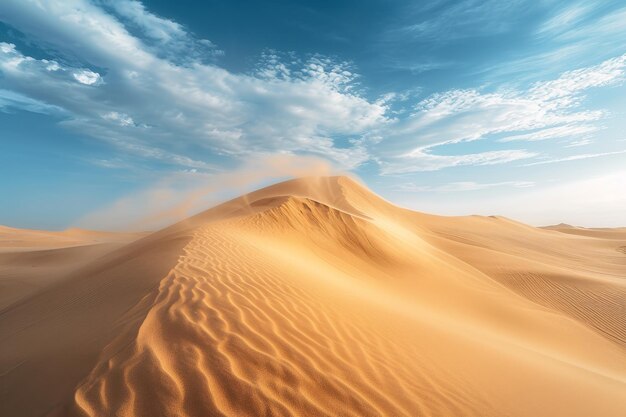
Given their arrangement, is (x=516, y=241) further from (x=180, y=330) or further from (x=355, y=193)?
(x=180, y=330)

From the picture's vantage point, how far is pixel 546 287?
43.3 feet

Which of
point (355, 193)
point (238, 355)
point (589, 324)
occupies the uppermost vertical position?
point (355, 193)

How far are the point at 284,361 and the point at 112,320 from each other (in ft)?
8.68

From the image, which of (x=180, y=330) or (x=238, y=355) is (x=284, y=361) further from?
(x=180, y=330)

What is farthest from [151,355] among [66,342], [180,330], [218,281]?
[218,281]

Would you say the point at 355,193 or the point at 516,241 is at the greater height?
the point at 355,193

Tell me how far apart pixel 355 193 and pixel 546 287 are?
57.5 ft

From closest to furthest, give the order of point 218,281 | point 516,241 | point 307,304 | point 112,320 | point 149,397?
point 149,397, point 112,320, point 307,304, point 218,281, point 516,241

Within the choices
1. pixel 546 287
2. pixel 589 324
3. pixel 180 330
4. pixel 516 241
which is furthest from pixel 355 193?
pixel 180 330

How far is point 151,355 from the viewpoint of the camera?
334cm

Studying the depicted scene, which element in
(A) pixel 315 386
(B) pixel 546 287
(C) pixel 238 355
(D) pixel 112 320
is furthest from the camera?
(B) pixel 546 287

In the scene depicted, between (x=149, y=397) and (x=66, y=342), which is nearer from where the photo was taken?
(x=149, y=397)

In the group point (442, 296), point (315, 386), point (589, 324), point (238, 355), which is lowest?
point (589, 324)

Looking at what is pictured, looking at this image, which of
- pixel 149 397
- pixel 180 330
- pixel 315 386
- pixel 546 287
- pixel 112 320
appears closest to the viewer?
pixel 149 397
